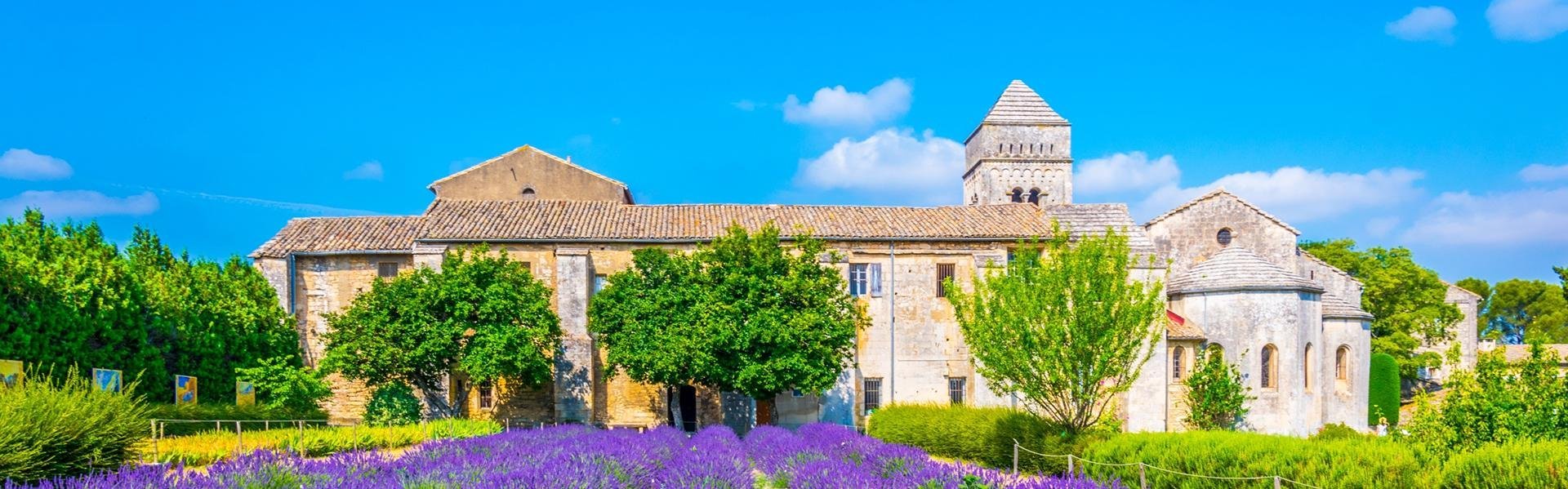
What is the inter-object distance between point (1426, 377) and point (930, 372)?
32.0m

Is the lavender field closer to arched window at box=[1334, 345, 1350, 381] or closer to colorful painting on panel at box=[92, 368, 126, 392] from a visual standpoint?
colorful painting on panel at box=[92, 368, 126, 392]

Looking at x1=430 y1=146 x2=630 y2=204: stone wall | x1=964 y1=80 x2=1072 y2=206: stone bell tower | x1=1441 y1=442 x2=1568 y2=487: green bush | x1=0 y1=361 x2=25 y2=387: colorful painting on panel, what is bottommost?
x1=1441 y1=442 x2=1568 y2=487: green bush

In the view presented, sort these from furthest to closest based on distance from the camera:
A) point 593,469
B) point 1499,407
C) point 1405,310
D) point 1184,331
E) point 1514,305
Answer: point 1514,305 < point 1405,310 < point 1184,331 < point 1499,407 < point 593,469

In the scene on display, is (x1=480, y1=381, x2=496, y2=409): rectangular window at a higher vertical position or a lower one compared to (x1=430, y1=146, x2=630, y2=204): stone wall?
lower

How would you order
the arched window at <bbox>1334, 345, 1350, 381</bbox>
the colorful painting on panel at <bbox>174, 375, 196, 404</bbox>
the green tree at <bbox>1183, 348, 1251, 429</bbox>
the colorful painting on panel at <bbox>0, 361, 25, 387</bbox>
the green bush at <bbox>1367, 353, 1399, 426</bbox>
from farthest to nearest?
the green bush at <bbox>1367, 353, 1399, 426</bbox>, the arched window at <bbox>1334, 345, 1350, 381</bbox>, the green tree at <bbox>1183, 348, 1251, 429</bbox>, the colorful painting on panel at <bbox>174, 375, 196, 404</bbox>, the colorful painting on panel at <bbox>0, 361, 25, 387</bbox>

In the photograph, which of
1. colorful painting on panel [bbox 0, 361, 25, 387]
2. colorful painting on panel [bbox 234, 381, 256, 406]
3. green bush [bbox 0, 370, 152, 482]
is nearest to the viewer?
green bush [bbox 0, 370, 152, 482]

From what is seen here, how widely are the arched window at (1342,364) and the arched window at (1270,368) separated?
9.96ft

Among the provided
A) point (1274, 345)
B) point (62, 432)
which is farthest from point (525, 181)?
point (1274, 345)

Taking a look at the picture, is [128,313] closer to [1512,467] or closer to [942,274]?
[942,274]

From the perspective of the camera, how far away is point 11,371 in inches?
578

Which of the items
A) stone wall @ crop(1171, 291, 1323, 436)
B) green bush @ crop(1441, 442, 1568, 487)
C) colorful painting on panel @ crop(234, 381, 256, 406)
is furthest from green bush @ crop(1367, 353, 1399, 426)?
colorful painting on panel @ crop(234, 381, 256, 406)

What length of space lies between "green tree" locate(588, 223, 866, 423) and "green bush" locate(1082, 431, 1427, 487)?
32.2ft

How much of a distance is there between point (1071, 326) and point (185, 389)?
707 inches

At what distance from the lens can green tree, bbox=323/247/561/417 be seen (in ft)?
74.6
